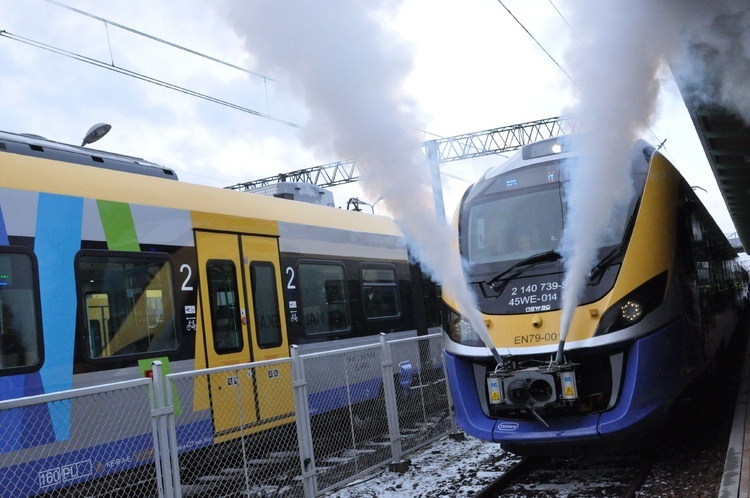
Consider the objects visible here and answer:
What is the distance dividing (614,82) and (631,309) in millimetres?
2093

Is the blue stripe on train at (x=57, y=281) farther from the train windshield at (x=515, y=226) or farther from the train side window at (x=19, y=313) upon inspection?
the train windshield at (x=515, y=226)

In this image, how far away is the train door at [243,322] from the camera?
22.6ft

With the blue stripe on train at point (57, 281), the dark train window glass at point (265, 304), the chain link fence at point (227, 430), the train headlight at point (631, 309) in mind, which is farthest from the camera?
the dark train window glass at point (265, 304)

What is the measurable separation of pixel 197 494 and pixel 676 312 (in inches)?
175

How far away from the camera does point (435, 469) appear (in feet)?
24.9

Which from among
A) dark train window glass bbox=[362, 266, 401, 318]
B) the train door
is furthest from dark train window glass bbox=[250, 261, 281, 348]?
dark train window glass bbox=[362, 266, 401, 318]

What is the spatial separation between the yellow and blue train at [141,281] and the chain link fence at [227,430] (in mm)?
55

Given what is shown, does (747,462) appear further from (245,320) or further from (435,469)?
(245,320)

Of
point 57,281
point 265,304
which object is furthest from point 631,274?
point 57,281

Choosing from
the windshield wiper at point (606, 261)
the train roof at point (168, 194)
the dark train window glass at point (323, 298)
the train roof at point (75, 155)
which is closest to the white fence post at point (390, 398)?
the dark train window glass at point (323, 298)

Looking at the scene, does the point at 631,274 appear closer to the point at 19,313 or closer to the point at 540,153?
the point at 540,153

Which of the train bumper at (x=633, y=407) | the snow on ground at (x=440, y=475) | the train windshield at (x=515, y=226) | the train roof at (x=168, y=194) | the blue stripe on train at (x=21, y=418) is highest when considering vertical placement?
the train roof at (x=168, y=194)

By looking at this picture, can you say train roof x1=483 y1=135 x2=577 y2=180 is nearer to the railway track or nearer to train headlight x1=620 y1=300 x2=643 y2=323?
train headlight x1=620 y1=300 x2=643 y2=323

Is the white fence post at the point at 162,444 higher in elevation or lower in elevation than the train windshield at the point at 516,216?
lower
